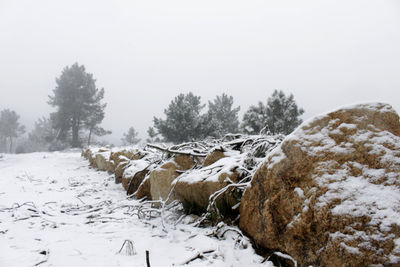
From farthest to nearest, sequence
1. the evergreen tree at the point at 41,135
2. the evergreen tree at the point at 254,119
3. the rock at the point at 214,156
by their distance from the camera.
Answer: the evergreen tree at the point at 41,135 < the evergreen tree at the point at 254,119 < the rock at the point at 214,156

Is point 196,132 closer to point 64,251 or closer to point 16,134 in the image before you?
point 64,251

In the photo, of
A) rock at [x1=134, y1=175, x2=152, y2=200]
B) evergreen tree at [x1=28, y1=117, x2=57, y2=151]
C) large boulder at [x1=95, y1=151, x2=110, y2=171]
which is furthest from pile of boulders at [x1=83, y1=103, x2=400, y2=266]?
evergreen tree at [x1=28, y1=117, x2=57, y2=151]

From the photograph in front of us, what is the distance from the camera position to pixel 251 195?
1852mm

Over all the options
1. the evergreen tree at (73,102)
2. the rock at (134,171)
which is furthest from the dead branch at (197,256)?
the evergreen tree at (73,102)

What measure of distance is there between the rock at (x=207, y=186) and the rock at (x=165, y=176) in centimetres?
34

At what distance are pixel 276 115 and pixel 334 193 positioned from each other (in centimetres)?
1473

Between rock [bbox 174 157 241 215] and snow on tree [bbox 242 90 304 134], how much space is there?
1306 cm

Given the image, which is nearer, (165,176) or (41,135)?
(165,176)

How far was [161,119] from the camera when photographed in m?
17.5

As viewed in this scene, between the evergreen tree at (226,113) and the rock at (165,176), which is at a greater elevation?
the evergreen tree at (226,113)

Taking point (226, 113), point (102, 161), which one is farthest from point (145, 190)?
point (226, 113)

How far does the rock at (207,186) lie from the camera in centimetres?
216

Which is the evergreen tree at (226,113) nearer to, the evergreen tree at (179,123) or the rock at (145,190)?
the evergreen tree at (179,123)

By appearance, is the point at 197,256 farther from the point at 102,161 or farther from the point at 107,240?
the point at 102,161
